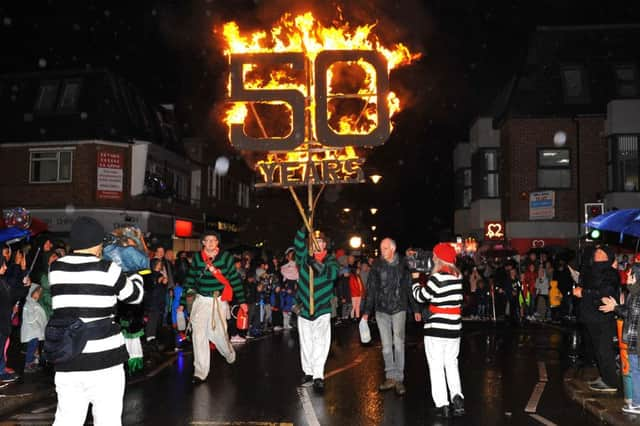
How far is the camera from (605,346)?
28.1 ft

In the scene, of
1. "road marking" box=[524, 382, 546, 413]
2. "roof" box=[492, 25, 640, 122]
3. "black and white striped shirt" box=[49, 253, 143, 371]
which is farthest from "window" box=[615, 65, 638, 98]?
"black and white striped shirt" box=[49, 253, 143, 371]

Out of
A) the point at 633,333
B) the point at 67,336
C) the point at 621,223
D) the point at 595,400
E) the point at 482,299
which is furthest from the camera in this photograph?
the point at 482,299

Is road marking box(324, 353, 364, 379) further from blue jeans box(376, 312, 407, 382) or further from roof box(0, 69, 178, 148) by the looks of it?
roof box(0, 69, 178, 148)

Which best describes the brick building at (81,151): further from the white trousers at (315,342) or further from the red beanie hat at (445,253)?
the red beanie hat at (445,253)

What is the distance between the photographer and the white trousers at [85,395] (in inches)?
183

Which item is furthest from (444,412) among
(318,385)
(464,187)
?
(464,187)

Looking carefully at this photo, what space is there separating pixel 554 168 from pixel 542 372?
20070 mm

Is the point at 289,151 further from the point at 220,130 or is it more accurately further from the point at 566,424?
the point at 220,130

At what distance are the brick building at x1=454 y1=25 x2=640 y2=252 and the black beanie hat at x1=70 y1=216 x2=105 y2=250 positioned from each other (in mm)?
25763

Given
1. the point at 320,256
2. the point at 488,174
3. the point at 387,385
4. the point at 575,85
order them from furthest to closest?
the point at 488,174 < the point at 575,85 < the point at 320,256 < the point at 387,385

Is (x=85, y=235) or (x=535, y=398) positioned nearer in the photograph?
(x=85, y=235)

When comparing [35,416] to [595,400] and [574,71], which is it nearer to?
[595,400]

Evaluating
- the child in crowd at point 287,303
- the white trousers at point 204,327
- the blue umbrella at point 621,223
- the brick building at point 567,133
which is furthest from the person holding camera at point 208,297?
the brick building at point 567,133

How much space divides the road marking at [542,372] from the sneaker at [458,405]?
9.87 ft
